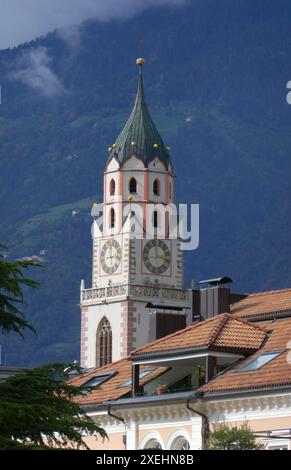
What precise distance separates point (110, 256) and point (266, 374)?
98189 millimetres

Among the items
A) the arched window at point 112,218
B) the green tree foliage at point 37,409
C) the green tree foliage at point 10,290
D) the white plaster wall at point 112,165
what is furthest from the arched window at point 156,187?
the green tree foliage at point 10,290

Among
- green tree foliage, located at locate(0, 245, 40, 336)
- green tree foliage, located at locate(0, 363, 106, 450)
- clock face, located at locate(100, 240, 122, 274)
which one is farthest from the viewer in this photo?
clock face, located at locate(100, 240, 122, 274)

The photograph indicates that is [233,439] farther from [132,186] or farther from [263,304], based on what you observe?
[132,186]

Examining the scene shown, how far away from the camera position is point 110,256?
15112 cm

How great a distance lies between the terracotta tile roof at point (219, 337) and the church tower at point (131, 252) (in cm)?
8284

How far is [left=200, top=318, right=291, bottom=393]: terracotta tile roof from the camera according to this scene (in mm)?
52250

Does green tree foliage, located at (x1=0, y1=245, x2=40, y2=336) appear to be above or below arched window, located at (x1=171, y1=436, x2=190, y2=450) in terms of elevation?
below

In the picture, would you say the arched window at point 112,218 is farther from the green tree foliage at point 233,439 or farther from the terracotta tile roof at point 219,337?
the green tree foliage at point 233,439

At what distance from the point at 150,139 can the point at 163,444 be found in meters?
97.4

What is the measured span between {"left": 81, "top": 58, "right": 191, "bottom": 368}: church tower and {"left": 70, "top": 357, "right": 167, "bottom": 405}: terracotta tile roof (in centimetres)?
7368

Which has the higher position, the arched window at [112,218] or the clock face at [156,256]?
the arched window at [112,218]

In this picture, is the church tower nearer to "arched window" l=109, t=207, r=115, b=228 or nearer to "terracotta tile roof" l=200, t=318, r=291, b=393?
"arched window" l=109, t=207, r=115, b=228

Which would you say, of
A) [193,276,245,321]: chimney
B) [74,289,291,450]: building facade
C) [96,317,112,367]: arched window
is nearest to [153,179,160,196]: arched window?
[96,317,112,367]: arched window

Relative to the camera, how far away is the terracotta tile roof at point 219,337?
57.1m
